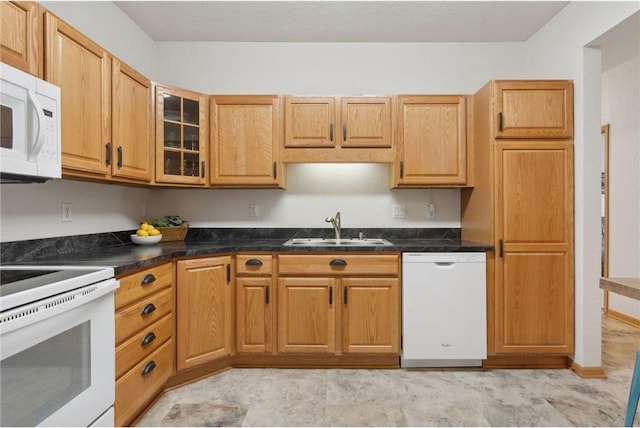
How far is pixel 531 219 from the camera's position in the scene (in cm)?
240

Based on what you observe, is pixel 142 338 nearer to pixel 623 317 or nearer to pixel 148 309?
pixel 148 309

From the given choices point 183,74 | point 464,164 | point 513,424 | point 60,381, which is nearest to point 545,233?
point 464,164

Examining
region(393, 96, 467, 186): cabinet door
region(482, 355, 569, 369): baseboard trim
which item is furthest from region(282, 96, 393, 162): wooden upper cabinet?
region(482, 355, 569, 369): baseboard trim

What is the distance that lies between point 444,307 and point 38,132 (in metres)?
2.49

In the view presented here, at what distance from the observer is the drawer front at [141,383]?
167 cm

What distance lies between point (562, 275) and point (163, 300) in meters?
2.65

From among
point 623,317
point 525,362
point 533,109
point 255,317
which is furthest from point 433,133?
point 623,317

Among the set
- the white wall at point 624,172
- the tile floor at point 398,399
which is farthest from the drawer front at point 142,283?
the white wall at point 624,172

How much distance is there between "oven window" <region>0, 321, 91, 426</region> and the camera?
Answer: 1.12m

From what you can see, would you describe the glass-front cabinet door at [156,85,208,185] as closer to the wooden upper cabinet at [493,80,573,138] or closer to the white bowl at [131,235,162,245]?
the white bowl at [131,235,162,245]

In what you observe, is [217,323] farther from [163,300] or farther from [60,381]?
[60,381]

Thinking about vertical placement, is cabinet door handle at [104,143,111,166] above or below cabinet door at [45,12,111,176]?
below

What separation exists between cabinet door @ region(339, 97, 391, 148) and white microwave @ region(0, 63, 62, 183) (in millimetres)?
1836

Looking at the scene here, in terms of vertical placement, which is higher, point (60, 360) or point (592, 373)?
point (60, 360)
